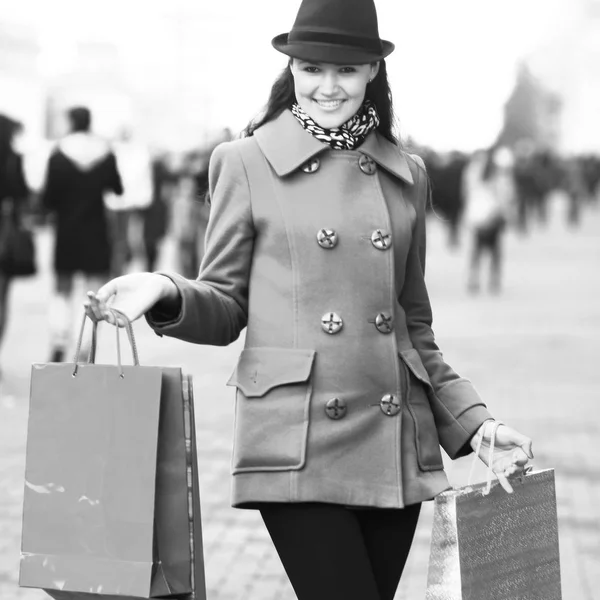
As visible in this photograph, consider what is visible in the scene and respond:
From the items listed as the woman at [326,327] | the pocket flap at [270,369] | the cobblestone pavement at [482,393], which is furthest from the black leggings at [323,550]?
the cobblestone pavement at [482,393]

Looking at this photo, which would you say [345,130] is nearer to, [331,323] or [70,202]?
[331,323]

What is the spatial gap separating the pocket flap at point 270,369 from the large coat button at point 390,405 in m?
0.18

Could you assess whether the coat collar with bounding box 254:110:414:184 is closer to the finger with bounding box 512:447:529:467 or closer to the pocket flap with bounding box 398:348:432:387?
the pocket flap with bounding box 398:348:432:387

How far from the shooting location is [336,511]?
3.02 meters

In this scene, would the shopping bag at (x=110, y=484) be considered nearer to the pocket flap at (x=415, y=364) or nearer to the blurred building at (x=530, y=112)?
the pocket flap at (x=415, y=364)

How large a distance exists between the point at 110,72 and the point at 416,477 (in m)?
39.1

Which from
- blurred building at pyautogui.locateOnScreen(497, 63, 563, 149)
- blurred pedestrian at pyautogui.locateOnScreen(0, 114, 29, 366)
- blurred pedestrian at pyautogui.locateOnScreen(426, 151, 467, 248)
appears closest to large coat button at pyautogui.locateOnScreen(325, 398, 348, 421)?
blurred pedestrian at pyautogui.locateOnScreen(0, 114, 29, 366)

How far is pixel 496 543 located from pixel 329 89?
0.97 meters

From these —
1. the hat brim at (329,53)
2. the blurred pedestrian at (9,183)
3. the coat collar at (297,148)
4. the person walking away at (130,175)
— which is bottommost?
the coat collar at (297,148)

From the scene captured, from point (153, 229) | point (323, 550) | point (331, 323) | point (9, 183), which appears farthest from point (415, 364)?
point (153, 229)

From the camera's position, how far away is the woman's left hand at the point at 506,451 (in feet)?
9.98

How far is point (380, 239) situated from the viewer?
123 inches

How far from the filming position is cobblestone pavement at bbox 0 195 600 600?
583 centimetres

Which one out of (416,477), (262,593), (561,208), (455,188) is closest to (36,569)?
(416,477)
